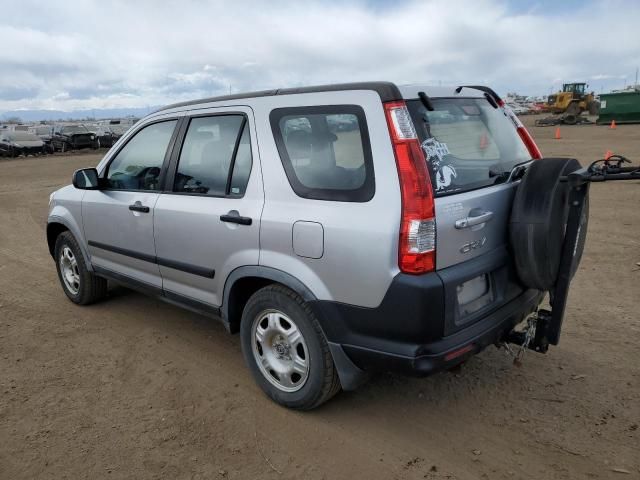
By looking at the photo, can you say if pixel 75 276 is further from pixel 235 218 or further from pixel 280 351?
pixel 280 351

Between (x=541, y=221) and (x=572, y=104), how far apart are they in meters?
40.4

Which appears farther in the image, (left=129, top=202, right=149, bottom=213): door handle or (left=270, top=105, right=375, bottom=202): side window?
(left=129, top=202, right=149, bottom=213): door handle

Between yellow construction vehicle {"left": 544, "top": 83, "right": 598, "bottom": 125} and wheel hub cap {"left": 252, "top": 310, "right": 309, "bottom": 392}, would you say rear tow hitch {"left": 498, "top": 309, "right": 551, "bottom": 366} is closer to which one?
wheel hub cap {"left": 252, "top": 310, "right": 309, "bottom": 392}

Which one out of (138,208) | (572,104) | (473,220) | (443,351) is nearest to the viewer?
(443,351)

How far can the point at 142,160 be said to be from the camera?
4.19m

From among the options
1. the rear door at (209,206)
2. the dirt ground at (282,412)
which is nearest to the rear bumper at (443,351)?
the dirt ground at (282,412)

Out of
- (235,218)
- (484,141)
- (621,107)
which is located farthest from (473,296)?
(621,107)

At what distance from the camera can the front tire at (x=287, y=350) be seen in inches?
117

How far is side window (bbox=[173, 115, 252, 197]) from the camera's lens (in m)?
3.32

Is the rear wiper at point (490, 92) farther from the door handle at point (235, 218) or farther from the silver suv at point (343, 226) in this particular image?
the door handle at point (235, 218)

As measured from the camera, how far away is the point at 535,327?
306cm

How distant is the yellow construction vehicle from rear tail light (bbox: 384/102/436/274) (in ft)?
127

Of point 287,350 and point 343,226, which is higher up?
point 343,226

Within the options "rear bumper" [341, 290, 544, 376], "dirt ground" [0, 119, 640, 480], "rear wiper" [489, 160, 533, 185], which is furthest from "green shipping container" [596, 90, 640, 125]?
"rear bumper" [341, 290, 544, 376]
